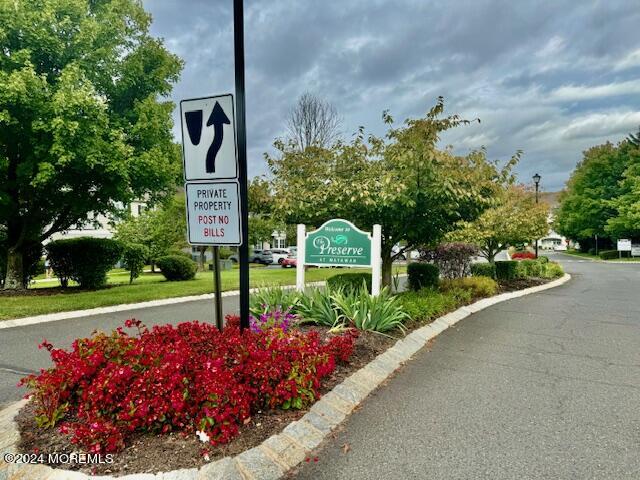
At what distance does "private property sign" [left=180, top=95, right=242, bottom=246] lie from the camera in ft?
13.1

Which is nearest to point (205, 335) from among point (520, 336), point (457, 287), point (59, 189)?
point (520, 336)

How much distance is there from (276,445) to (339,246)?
185 inches

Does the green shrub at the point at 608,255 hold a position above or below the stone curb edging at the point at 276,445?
below

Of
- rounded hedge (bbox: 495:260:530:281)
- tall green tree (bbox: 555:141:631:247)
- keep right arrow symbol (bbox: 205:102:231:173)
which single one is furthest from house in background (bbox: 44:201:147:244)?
tall green tree (bbox: 555:141:631:247)

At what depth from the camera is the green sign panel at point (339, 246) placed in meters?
7.28

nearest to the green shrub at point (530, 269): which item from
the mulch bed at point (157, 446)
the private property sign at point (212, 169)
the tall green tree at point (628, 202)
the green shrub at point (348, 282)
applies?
the green shrub at point (348, 282)

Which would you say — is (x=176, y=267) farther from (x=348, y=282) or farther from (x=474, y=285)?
(x=474, y=285)

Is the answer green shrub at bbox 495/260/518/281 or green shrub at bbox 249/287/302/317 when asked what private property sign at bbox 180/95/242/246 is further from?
green shrub at bbox 495/260/518/281

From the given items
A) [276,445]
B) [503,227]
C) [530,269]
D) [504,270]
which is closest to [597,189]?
[530,269]

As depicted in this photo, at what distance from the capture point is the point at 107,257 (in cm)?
1372

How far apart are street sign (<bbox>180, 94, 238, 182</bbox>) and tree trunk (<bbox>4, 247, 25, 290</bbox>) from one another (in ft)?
37.8

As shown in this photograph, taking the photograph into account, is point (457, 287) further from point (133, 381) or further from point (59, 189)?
point (59, 189)

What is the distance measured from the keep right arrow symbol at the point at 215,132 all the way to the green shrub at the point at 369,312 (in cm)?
322

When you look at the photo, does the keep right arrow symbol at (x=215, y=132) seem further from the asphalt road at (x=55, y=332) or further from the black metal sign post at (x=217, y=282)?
the asphalt road at (x=55, y=332)
